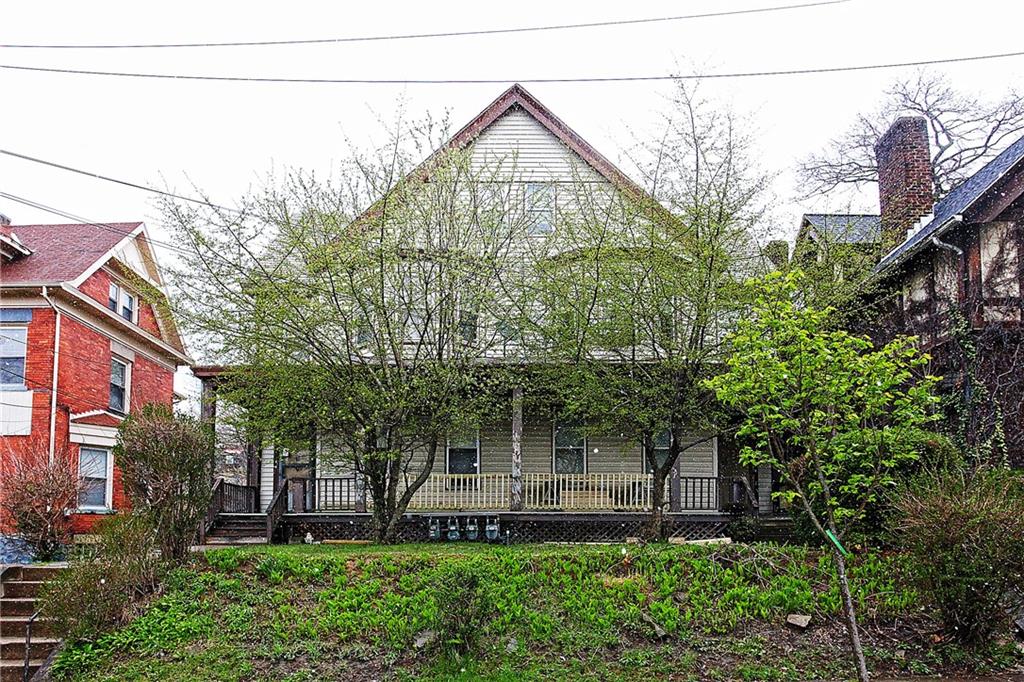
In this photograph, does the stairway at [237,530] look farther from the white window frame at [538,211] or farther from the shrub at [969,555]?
the shrub at [969,555]

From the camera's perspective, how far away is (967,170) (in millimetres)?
30234

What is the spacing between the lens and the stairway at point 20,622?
9.25 metres

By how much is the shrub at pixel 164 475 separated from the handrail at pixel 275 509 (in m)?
5.37

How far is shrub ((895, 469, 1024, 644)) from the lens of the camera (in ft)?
27.0

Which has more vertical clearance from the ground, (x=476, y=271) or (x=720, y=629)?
(x=476, y=271)

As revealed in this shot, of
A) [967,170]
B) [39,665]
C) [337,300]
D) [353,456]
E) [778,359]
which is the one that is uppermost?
[967,170]

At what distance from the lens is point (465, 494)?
17375 mm

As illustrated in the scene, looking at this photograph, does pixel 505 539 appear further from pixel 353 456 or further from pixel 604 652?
pixel 604 652

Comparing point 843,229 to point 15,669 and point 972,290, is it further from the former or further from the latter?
point 15,669

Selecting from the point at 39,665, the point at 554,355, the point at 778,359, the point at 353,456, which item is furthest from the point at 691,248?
the point at 39,665

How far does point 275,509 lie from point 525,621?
28.3 feet

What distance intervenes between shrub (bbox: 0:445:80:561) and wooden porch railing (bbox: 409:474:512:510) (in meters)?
5.88

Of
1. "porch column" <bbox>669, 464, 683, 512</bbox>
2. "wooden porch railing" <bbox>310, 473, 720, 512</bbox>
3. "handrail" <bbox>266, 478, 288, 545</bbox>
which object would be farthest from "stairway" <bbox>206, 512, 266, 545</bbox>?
"porch column" <bbox>669, 464, 683, 512</bbox>

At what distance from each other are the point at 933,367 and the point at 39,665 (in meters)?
13.4
